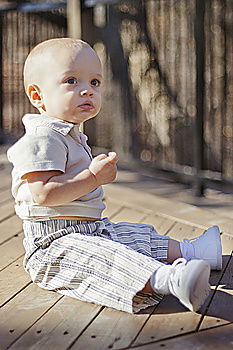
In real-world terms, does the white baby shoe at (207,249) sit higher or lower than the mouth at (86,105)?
lower

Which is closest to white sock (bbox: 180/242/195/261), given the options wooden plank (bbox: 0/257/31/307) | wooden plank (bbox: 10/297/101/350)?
wooden plank (bbox: 10/297/101/350)

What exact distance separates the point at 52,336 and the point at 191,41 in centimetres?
331

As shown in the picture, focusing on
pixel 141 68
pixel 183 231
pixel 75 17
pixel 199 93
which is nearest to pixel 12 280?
pixel 183 231

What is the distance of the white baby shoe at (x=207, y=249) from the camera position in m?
2.34

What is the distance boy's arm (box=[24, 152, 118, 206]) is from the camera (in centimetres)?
209

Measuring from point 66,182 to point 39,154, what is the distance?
12 cm

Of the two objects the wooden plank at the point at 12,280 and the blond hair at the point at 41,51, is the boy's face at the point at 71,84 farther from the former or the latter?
the wooden plank at the point at 12,280

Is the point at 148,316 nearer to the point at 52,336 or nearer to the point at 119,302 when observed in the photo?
the point at 119,302

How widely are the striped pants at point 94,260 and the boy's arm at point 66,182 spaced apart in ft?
0.45

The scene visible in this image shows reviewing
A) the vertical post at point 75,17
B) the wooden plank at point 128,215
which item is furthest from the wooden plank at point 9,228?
the vertical post at point 75,17

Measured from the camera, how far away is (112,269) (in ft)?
6.75

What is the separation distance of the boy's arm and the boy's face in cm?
20

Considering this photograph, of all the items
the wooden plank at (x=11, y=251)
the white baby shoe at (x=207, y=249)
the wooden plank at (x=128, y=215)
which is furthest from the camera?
the wooden plank at (x=128, y=215)

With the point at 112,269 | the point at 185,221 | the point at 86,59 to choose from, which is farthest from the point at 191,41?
the point at 112,269
